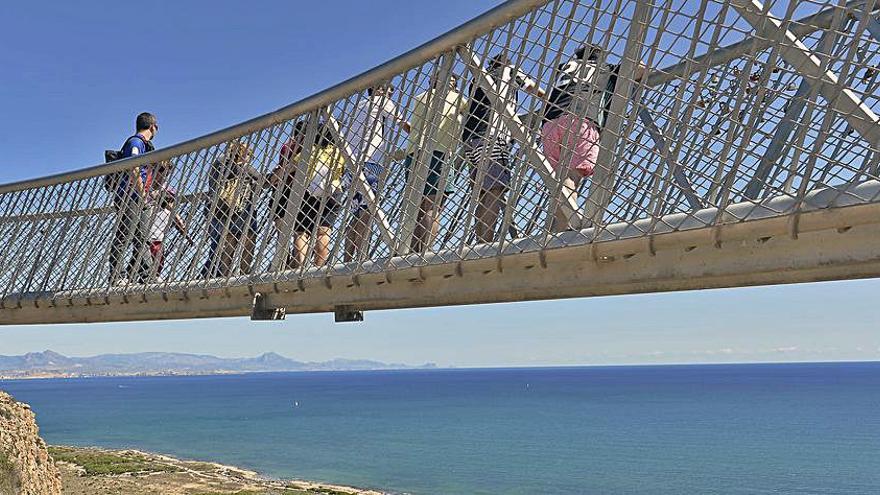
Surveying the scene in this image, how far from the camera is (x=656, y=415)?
393 ft

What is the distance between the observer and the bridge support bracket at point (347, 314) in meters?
8.06

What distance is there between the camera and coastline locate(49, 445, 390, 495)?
144 ft

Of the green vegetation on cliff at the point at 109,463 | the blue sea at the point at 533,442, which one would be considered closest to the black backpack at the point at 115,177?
the green vegetation on cliff at the point at 109,463

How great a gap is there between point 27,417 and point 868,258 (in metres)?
9.81

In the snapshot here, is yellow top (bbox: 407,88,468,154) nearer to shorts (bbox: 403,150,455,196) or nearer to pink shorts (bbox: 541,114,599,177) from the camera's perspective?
shorts (bbox: 403,150,455,196)

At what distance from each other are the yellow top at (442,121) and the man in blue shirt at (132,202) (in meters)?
4.53

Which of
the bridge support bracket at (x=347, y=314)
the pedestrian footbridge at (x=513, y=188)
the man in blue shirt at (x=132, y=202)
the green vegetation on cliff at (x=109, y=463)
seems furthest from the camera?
the green vegetation on cliff at (x=109, y=463)

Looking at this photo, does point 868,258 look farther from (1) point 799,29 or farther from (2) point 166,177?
(2) point 166,177

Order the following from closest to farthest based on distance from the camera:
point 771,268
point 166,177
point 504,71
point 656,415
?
point 771,268 → point 504,71 → point 166,177 → point 656,415

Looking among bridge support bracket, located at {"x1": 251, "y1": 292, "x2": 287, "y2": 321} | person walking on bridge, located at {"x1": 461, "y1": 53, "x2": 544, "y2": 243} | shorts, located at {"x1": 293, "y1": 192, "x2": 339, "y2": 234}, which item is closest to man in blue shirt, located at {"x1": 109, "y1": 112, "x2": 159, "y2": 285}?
bridge support bracket, located at {"x1": 251, "y1": 292, "x2": 287, "y2": 321}

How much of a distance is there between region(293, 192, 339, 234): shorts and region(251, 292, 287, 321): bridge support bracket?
868 millimetres

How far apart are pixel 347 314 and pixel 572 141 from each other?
3539 mm

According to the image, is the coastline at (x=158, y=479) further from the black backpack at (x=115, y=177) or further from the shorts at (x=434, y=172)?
the shorts at (x=434, y=172)

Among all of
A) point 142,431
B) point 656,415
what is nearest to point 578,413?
point 656,415
